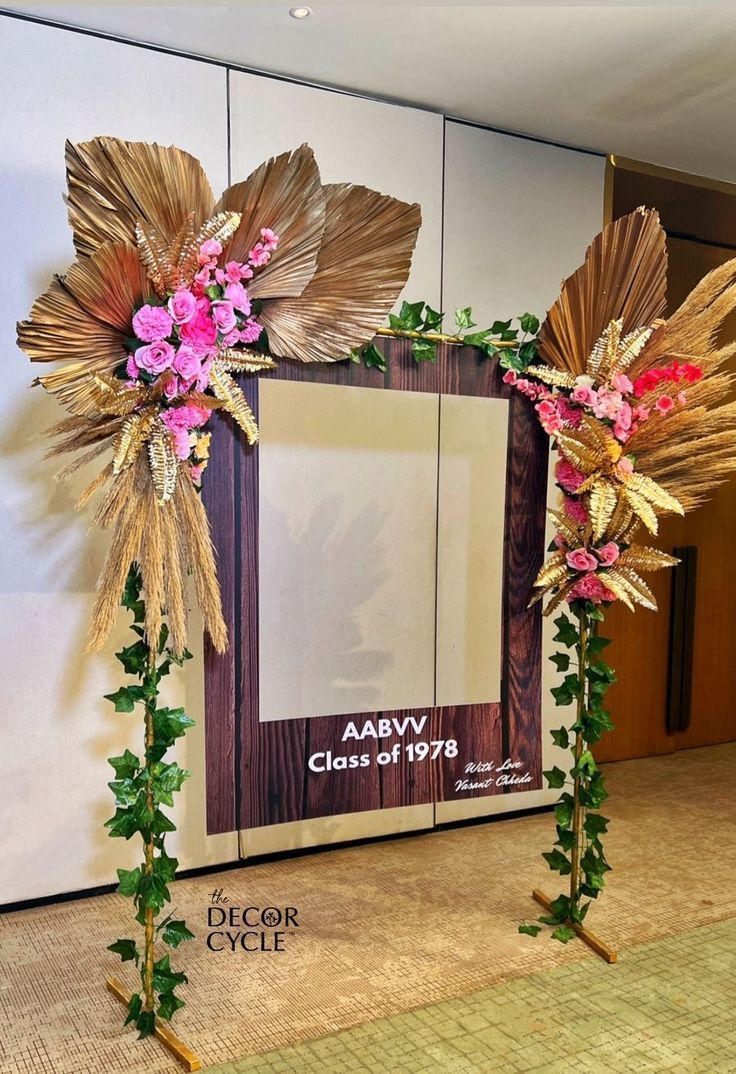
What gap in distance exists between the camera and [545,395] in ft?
8.21

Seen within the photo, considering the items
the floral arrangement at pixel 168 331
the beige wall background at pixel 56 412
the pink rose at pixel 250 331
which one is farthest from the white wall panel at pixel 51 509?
the pink rose at pixel 250 331

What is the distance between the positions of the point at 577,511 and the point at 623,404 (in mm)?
301

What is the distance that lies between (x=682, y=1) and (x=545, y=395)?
43.0 inches

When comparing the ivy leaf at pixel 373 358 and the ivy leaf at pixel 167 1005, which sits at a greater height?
the ivy leaf at pixel 373 358

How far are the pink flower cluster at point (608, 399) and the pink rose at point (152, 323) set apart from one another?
0.97 metres

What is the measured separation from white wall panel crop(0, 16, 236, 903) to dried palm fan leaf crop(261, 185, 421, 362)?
93cm

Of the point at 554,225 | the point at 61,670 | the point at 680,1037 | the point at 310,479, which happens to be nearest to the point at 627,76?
the point at 554,225

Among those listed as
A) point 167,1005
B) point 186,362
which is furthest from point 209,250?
point 167,1005

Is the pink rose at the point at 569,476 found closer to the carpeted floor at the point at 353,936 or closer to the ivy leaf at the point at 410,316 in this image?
the ivy leaf at the point at 410,316

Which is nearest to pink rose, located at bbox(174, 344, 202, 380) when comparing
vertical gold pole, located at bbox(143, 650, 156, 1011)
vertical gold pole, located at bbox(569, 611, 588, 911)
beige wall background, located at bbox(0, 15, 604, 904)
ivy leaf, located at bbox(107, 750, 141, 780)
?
vertical gold pole, located at bbox(143, 650, 156, 1011)

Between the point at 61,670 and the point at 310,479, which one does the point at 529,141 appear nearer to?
the point at 310,479

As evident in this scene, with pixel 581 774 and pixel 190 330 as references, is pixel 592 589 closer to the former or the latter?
pixel 581 774

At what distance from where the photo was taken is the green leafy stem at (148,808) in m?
2.10

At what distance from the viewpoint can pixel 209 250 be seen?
6.26 feet
